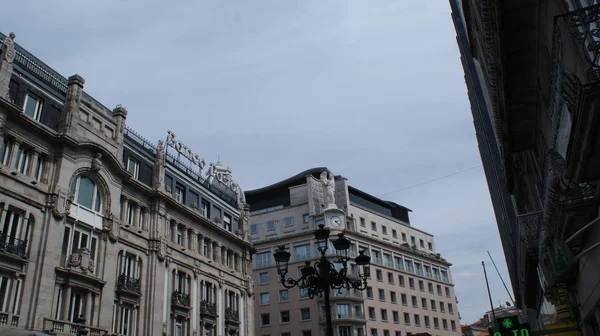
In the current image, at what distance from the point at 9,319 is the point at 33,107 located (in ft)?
39.0

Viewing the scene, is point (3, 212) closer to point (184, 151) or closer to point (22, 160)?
point (22, 160)

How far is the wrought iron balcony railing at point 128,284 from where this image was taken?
31025 mm

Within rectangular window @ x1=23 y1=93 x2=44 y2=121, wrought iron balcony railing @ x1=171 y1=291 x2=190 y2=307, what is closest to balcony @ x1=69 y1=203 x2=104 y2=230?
rectangular window @ x1=23 y1=93 x2=44 y2=121

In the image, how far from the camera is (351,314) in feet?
207

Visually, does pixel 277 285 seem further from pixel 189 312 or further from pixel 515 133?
pixel 515 133

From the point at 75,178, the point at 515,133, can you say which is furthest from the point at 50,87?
the point at 515,133

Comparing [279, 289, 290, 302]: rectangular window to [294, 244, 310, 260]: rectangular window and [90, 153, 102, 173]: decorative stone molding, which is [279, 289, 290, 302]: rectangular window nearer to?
[294, 244, 310, 260]: rectangular window

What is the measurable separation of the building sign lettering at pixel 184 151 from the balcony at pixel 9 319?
19.6 metres

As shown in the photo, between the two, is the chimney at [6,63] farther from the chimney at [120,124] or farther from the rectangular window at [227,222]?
the rectangular window at [227,222]

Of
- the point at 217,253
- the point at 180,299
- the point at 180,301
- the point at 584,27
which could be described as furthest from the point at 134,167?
the point at 584,27

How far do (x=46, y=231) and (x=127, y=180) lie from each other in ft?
25.0

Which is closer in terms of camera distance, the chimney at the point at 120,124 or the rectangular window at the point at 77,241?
the rectangular window at the point at 77,241

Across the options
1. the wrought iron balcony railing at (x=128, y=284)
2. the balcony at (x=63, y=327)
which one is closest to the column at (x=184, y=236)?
the wrought iron balcony railing at (x=128, y=284)

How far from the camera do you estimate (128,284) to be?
31781 mm
